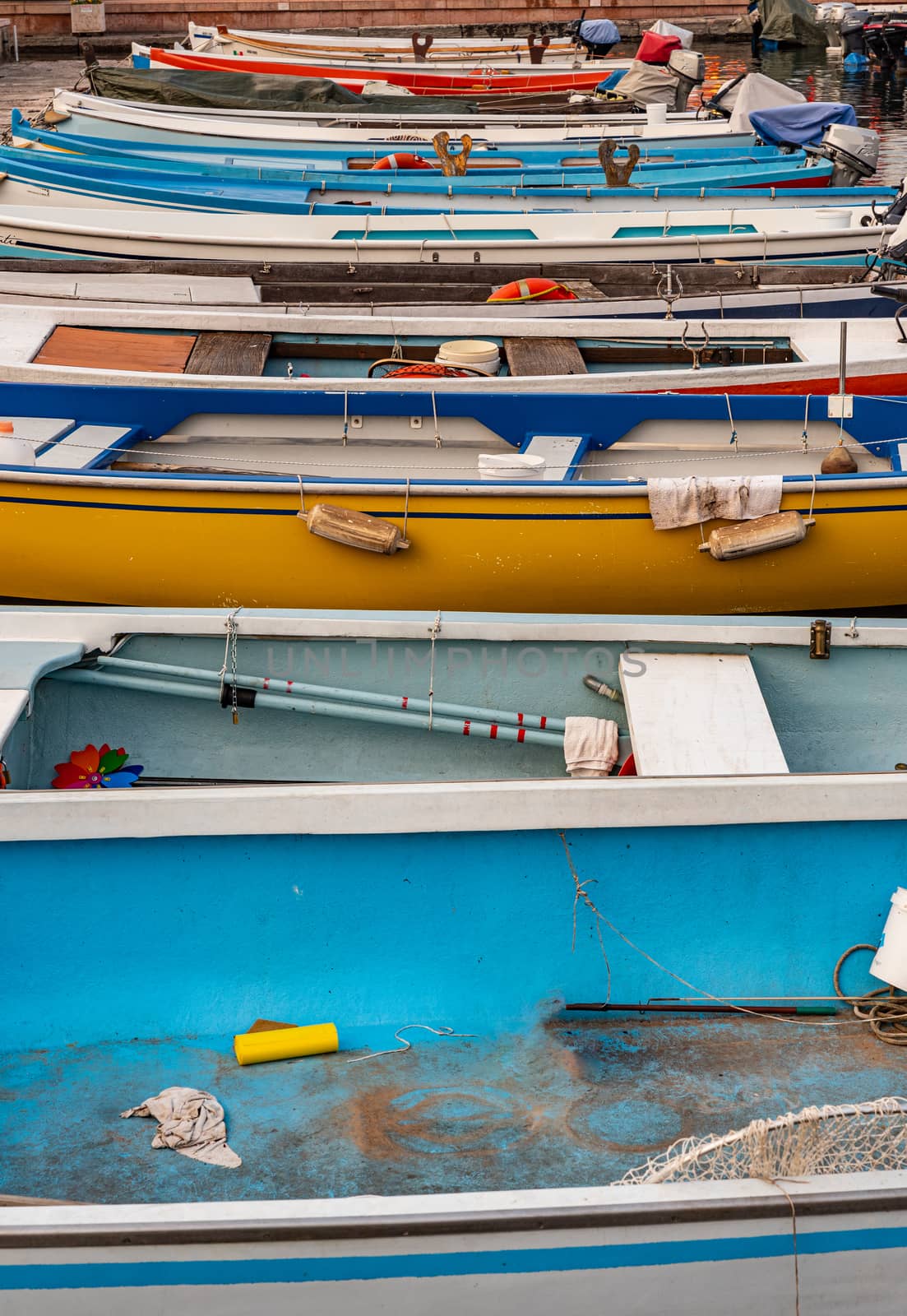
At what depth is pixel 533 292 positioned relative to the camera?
8711mm

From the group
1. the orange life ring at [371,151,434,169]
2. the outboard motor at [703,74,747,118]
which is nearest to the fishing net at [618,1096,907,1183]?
the orange life ring at [371,151,434,169]

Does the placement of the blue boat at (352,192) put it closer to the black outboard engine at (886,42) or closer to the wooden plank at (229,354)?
the wooden plank at (229,354)

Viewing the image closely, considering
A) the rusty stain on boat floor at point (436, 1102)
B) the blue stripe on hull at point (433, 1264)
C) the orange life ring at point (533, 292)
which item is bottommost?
the rusty stain on boat floor at point (436, 1102)

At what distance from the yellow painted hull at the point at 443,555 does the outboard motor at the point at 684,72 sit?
543 inches

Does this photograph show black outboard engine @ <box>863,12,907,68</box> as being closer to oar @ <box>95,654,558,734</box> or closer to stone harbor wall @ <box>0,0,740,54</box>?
stone harbor wall @ <box>0,0,740,54</box>

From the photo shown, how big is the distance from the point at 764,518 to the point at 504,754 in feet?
6.27

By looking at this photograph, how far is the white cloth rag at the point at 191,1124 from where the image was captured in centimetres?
348

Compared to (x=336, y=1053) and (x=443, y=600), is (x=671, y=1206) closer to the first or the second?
(x=336, y=1053)

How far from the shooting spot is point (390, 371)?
7.59 meters

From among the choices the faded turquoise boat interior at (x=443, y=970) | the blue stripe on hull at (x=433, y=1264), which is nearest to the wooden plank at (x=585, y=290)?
the faded turquoise boat interior at (x=443, y=970)

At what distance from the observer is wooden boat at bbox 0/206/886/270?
396 inches

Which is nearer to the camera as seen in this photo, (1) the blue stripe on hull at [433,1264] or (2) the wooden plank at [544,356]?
(1) the blue stripe on hull at [433,1264]

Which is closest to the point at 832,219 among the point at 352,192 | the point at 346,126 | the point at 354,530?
the point at 352,192

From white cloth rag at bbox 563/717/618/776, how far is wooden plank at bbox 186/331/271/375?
371 cm
